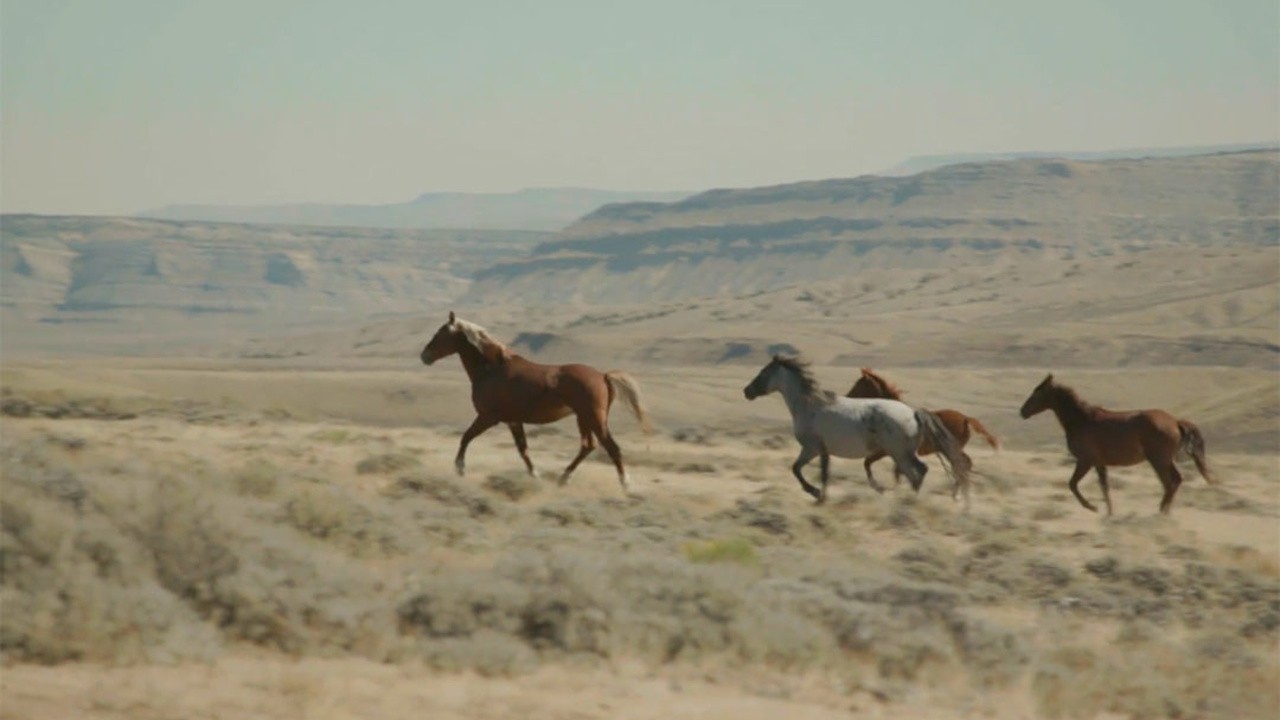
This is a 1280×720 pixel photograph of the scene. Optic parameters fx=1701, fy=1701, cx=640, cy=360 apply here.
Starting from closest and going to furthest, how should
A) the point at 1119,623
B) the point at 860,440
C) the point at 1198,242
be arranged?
the point at 1119,623 < the point at 860,440 < the point at 1198,242

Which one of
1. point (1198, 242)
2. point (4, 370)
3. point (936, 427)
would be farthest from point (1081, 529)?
point (1198, 242)

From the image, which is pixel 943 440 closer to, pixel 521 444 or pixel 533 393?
pixel 533 393

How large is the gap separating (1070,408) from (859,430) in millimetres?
3419

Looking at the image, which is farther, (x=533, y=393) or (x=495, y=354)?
(x=495, y=354)

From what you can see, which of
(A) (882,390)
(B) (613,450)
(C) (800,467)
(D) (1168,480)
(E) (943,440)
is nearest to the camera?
(C) (800,467)

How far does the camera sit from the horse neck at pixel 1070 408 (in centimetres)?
2095

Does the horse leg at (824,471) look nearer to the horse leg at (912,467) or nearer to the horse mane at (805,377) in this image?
the horse mane at (805,377)

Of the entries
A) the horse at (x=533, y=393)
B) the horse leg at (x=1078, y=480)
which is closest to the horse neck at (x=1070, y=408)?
the horse leg at (x=1078, y=480)

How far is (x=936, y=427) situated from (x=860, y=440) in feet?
3.19

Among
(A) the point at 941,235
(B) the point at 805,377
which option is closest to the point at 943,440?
(B) the point at 805,377

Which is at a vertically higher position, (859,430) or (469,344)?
(469,344)

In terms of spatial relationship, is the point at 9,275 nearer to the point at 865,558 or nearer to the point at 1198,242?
the point at 1198,242

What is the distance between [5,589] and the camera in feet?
33.4

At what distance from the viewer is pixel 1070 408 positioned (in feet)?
69.1
